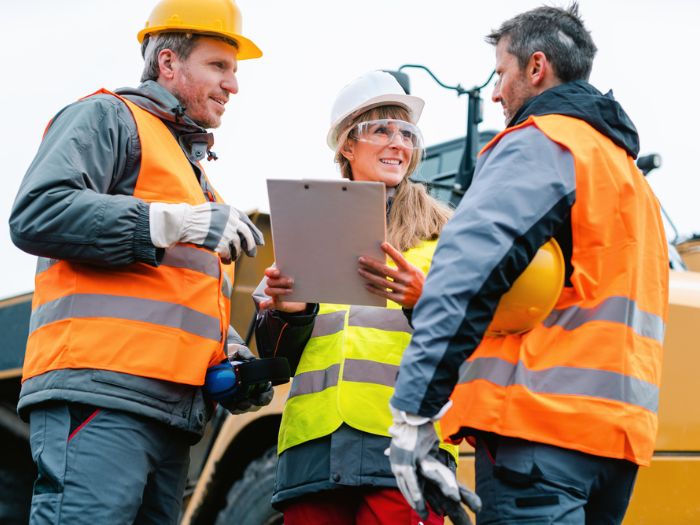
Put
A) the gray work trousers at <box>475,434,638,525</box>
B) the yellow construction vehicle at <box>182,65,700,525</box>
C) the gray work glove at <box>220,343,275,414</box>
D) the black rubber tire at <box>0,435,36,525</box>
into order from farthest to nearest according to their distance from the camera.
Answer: the black rubber tire at <box>0,435,36,525</box>, the yellow construction vehicle at <box>182,65,700,525</box>, the gray work glove at <box>220,343,275,414</box>, the gray work trousers at <box>475,434,638,525</box>

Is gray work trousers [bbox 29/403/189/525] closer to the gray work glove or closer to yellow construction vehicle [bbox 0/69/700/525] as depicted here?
the gray work glove

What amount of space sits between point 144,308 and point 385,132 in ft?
3.63

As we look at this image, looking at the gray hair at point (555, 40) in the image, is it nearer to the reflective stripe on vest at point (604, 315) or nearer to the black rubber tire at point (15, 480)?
the reflective stripe on vest at point (604, 315)

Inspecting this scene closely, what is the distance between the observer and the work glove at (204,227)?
2559mm

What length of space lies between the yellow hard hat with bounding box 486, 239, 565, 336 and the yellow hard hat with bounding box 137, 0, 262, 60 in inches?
55.1

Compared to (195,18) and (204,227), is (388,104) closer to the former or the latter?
(195,18)

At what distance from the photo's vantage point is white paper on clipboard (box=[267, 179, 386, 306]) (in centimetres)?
256

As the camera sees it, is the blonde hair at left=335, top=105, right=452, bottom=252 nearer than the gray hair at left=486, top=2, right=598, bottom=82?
No

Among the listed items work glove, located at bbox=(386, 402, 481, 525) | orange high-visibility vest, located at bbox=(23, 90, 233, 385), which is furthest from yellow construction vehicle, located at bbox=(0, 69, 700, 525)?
work glove, located at bbox=(386, 402, 481, 525)

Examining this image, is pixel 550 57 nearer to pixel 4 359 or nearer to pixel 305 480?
pixel 305 480

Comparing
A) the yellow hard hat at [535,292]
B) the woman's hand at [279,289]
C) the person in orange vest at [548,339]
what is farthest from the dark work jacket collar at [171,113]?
the yellow hard hat at [535,292]

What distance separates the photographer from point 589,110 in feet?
7.79

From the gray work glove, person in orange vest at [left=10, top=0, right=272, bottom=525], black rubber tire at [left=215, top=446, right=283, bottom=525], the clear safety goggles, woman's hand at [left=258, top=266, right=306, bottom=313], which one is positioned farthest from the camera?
black rubber tire at [left=215, top=446, right=283, bottom=525]

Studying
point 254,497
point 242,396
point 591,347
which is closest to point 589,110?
point 591,347
